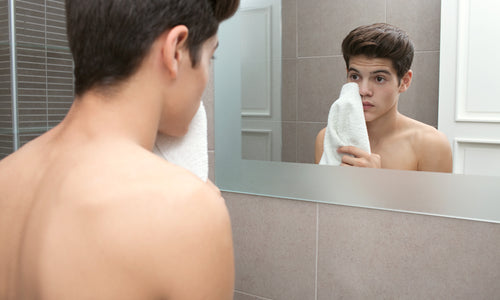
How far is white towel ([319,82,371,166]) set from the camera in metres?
1.04

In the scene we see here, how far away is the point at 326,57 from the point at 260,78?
8.5 inches

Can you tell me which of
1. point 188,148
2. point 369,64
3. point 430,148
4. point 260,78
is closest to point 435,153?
point 430,148

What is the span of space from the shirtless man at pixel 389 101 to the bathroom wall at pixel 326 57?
0.06 feet

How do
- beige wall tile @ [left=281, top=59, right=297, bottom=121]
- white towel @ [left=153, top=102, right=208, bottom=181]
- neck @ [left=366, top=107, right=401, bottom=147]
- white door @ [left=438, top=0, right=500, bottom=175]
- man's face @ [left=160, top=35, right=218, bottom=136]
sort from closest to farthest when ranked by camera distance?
man's face @ [left=160, top=35, right=218, bottom=136], white towel @ [left=153, top=102, right=208, bottom=181], white door @ [left=438, top=0, right=500, bottom=175], neck @ [left=366, top=107, right=401, bottom=147], beige wall tile @ [left=281, top=59, right=297, bottom=121]

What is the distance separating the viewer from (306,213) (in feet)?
3.84

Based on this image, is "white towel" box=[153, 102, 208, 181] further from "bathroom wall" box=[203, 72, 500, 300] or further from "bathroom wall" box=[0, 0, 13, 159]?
"bathroom wall" box=[0, 0, 13, 159]

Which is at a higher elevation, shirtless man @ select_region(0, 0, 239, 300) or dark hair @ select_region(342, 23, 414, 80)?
dark hair @ select_region(342, 23, 414, 80)

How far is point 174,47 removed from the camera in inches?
18.7

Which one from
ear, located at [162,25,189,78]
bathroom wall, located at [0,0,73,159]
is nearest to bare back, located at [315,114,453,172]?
ear, located at [162,25,189,78]

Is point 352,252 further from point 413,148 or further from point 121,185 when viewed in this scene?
point 121,185

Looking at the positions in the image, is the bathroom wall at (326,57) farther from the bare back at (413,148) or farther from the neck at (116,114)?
the neck at (116,114)

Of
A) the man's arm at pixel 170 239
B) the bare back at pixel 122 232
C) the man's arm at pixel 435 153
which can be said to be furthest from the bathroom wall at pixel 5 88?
the man's arm at pixel 435 153

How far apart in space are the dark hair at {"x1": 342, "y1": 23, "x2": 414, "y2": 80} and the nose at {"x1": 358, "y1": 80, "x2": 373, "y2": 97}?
59 millimetres

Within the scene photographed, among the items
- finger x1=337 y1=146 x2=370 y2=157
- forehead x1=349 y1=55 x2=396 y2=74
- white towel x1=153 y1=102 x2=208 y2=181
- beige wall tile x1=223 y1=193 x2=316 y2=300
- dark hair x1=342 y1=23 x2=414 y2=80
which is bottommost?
beige wall tile x1=223 y1=193 x2=316 y2=300
